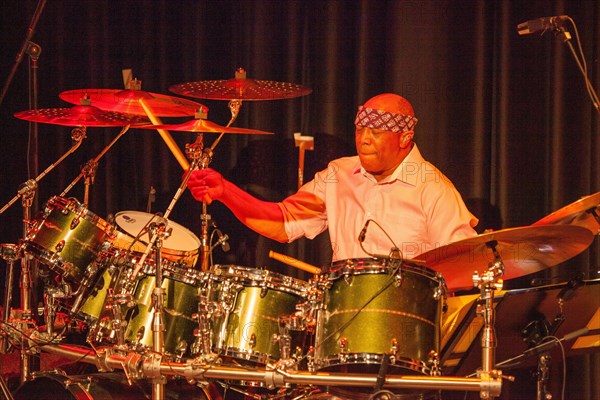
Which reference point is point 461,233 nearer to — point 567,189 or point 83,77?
point 567,189

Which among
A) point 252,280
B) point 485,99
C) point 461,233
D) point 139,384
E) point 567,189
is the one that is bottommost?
point 139,384

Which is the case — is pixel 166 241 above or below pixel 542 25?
below

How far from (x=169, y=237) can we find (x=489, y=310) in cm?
174

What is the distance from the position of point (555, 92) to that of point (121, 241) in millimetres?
2222

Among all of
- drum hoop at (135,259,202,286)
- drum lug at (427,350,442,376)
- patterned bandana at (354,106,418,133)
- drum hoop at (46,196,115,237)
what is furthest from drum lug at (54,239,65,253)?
drum lug at (427,350,442,376)

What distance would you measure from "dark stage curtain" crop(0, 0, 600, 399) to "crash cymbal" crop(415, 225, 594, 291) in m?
0.59

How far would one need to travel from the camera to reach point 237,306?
3498mm

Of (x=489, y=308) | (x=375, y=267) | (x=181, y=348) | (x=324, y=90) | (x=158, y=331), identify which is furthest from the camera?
(x=324, y=90)

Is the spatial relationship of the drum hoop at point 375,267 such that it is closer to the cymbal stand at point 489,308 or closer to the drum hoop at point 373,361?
the cymbal stand at point 489,308

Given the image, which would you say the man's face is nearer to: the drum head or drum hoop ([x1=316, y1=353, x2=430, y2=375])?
the drum head

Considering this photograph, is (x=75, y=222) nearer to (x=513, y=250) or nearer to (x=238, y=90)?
(x=238, y=90)

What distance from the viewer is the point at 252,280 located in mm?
3496

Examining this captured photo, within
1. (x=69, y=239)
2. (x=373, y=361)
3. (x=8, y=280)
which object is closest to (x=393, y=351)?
(x=373, y=361)

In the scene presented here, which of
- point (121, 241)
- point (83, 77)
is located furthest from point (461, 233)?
point (83, 77)
